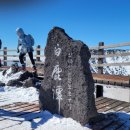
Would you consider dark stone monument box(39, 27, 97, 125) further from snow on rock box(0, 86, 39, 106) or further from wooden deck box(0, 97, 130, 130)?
snow on rock box(0, 86, 39, 106)

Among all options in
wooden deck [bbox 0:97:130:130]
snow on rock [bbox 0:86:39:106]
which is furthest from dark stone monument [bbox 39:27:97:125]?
snow on rock [bbox 0:86:39:106]

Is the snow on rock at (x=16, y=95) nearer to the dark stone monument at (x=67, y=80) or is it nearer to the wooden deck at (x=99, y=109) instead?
the wooden deck at (x=99, y=109)

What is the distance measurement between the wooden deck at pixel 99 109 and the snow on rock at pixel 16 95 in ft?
1.51

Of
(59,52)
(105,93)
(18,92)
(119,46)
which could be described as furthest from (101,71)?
(59,52)

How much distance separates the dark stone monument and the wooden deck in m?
0.26

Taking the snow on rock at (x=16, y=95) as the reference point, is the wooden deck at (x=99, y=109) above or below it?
below

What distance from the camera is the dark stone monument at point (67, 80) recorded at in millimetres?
5062

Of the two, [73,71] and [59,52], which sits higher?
[59,52]

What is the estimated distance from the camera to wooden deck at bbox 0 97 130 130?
5004mm

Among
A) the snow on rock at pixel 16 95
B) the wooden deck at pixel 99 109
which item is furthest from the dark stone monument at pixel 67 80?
the snow on rock at pixel 16 95

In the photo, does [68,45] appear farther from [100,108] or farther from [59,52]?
[100,108]

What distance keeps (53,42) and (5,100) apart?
2.33 metres

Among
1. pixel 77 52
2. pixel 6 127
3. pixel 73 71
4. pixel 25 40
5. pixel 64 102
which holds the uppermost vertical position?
pixel 25 40

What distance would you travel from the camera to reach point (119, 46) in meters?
9.91
